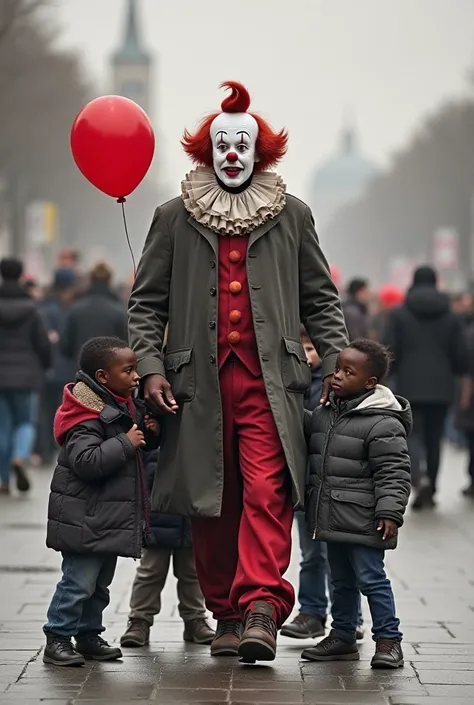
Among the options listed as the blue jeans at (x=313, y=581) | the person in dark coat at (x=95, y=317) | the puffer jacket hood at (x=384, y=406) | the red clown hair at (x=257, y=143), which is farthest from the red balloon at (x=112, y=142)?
the person in dark coat at (x=95, y=317)

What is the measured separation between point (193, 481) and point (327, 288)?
3.17 ft

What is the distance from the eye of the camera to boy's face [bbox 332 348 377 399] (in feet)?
23.9

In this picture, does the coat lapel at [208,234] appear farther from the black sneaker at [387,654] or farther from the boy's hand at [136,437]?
the black sneaker at [387,654]

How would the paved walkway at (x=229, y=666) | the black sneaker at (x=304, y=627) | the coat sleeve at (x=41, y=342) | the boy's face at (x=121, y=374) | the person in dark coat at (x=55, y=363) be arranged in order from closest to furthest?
the paved walkway at (x=229, y=666) → the boy's face at (x=121, y=374) → the black sneaker at (x=304, y=627) → the coat sleeve at (x=41, y=342) → the person in dark coat at (x=55, y=363)

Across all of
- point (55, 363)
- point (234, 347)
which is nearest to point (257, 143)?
point (234, 347)

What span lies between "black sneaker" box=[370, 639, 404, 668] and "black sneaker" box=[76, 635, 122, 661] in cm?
98

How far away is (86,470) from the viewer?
7043mm

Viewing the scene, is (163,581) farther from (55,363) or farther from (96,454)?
(55,363)

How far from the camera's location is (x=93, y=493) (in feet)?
23.4

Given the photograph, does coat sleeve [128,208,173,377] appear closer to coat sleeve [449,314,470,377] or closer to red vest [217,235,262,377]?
red vest [217,235,262,377]

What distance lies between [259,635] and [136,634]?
104 cm

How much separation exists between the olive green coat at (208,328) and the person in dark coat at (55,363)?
10371 mm

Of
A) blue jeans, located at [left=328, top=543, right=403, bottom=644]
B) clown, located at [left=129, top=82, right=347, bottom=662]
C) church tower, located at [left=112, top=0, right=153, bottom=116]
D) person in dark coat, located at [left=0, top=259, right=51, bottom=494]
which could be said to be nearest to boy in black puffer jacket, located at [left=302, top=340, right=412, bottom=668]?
blue jeans, located at [left=328, top=543, right=403, bottom=644]

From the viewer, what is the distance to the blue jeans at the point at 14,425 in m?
15.3
